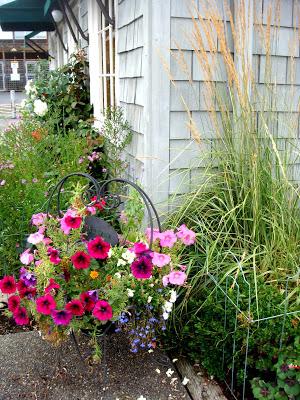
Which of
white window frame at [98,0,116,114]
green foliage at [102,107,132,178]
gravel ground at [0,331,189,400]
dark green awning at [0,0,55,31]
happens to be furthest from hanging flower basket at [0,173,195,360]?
dark green awning at [0,0,55,31]

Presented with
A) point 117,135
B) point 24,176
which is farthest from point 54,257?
point 117,135

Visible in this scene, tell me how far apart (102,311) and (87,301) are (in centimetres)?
9

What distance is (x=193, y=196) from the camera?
2424 mm

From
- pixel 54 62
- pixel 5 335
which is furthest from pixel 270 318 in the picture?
pixel 54 62

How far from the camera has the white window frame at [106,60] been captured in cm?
399

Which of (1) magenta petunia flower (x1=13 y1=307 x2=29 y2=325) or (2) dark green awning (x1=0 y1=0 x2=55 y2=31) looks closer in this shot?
(1) magenta petunia flower (x1=13 y1=307 x2=29 y2=325)

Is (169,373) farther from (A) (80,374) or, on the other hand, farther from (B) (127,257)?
(B) (127,257)

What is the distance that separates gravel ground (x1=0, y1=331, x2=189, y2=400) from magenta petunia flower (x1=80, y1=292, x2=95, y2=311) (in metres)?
0.33

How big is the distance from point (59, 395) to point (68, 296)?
0.39 metres

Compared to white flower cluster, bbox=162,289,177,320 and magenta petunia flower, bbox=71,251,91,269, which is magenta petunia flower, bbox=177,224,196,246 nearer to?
white flower cluster, bbox=162,289,177,320

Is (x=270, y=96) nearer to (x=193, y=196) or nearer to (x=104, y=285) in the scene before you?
(x=193, y=196)

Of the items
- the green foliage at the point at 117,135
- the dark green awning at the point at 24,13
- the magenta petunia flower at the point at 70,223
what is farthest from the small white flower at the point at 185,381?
the dark green awning at the point at 24,13

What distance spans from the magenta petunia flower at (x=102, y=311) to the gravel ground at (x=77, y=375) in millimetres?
379

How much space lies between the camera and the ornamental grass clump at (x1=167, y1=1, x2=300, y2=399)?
75.8 inches
